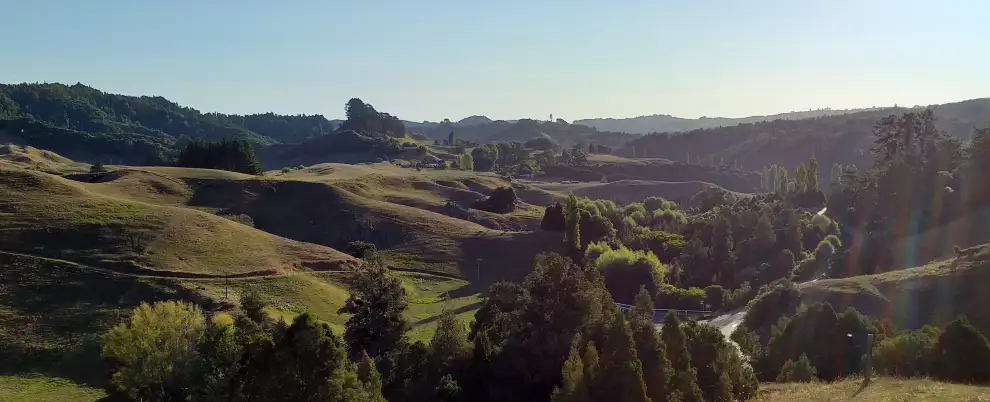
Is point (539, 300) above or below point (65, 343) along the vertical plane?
above

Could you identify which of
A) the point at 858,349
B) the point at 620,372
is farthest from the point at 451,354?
the point at 858,349

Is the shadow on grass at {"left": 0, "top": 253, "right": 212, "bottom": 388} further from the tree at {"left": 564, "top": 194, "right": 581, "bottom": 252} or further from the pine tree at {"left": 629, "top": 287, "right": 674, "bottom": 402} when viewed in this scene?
the tree at {"left": 564, "top": 194, "right": 581, "bottom": 252}

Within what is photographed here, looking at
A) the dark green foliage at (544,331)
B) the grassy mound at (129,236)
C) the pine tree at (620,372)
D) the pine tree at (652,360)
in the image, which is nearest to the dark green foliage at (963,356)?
the pine tree at (652,360)

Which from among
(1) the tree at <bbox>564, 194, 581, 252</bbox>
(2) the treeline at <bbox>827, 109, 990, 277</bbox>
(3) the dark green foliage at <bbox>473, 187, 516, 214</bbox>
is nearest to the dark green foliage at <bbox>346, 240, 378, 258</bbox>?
(1) the tree at <bbox>564, 194, 581, 252</bbox>

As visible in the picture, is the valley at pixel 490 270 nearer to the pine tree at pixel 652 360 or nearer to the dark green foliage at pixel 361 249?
the pine tree at pixel 652 360

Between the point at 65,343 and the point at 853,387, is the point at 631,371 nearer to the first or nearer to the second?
the point at 853,387

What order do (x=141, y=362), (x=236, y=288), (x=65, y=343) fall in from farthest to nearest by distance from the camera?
1. (x=236, y=288)
2. (x=65, y=343)
3. (x=141, y=362)

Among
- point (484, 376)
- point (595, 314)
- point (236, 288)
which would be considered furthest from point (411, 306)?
point (595, 314)
